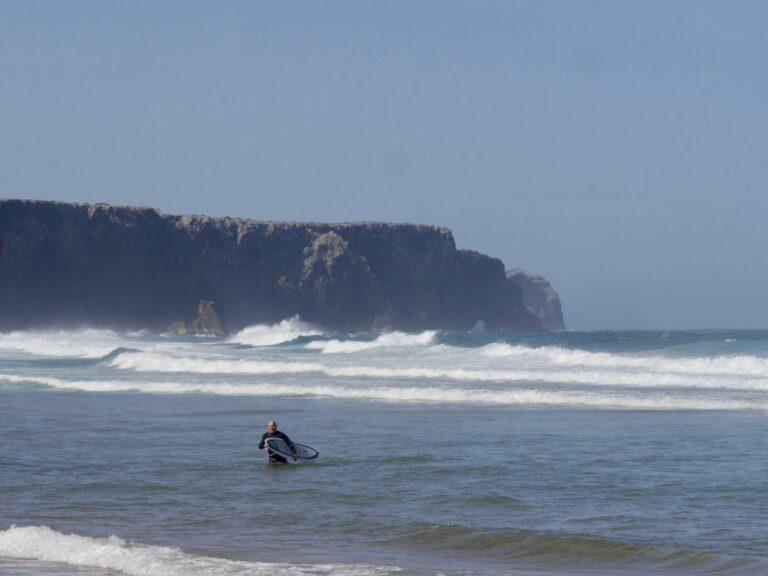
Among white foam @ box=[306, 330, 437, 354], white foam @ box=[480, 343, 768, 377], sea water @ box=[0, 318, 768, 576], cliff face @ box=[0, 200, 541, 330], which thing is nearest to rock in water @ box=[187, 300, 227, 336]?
cliff face @ box=[0, 200, 541, 330]

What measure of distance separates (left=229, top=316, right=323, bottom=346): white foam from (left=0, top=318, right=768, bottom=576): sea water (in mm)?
70848

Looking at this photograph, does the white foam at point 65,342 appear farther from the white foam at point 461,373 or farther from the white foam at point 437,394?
the white foam at point 437,394

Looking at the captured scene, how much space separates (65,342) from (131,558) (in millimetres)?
70402

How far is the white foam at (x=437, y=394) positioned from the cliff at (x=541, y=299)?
153 metres

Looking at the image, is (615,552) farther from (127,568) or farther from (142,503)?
(142,503)

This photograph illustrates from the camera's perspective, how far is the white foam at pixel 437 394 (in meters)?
24.2

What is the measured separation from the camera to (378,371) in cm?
3784

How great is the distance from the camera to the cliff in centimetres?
18343

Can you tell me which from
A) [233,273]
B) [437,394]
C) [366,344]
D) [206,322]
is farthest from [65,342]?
[437,394]

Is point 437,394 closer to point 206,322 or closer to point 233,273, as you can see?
point 206,322

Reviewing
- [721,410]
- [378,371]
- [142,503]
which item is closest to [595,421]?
[721,410]

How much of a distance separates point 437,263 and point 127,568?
403 feet

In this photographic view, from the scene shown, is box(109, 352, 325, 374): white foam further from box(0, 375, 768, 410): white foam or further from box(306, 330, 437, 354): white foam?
box(306, 330, 437, 354): white foam

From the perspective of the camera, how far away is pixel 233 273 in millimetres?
115750
